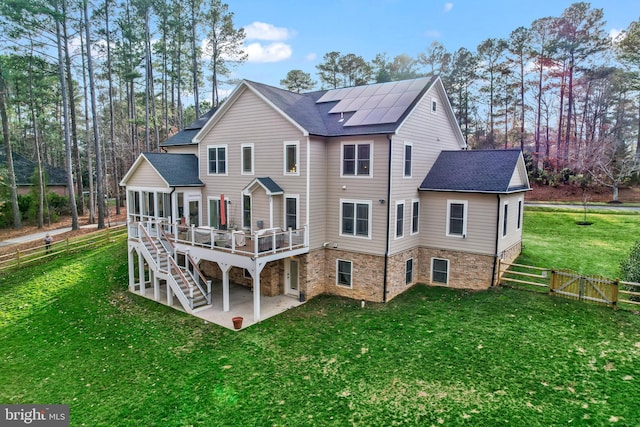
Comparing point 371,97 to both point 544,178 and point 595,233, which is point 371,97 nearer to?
point 595,233

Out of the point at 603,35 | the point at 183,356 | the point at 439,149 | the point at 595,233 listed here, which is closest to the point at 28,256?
the point at 183,356

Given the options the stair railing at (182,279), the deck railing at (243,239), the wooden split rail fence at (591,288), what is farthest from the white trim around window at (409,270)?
the stair railing at (182,279)

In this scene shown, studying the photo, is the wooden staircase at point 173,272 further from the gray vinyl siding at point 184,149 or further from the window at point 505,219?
the window at point 505,219

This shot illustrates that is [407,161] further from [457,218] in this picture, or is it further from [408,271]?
[408,271]

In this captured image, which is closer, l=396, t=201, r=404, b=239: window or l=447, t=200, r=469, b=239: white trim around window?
→ l=396, t=201, r=404, b=239: window

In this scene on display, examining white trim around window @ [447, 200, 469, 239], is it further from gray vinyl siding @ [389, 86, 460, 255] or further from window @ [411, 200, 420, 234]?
window @ [411, 200, 420, 234]

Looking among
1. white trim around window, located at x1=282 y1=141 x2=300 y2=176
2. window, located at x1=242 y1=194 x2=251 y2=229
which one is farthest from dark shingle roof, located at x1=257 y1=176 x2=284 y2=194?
window, located at x1=242 y1=194 x2=251 y2=229
